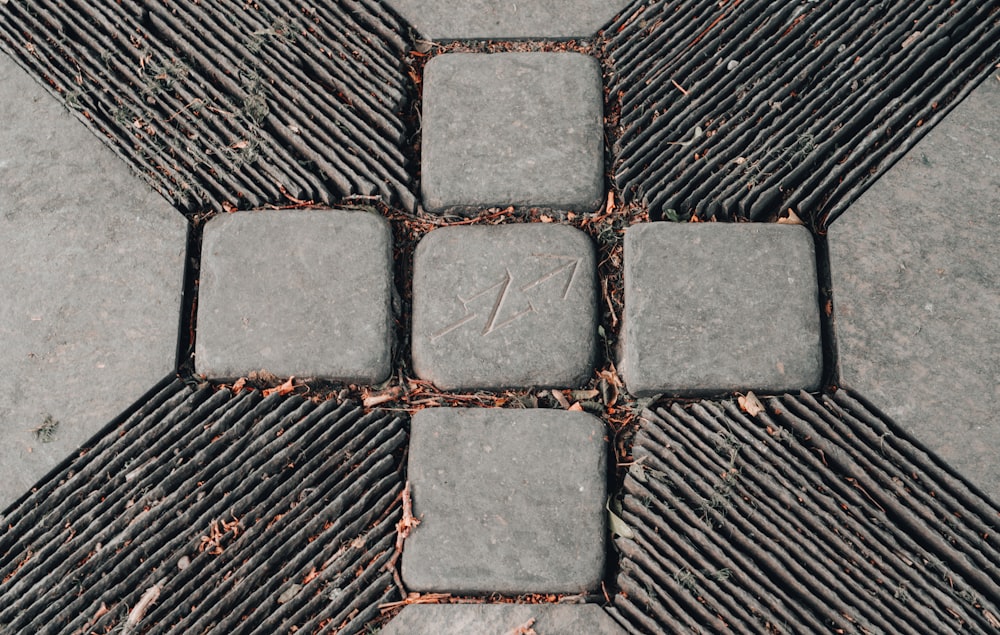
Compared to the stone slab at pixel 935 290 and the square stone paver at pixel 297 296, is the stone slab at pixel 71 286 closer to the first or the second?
the square stone paver at pixel 297 296

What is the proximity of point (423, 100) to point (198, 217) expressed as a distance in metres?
0.74

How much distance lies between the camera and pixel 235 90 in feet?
8.35

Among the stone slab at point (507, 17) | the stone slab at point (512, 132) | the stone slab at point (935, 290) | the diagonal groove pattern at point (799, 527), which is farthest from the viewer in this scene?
the stone slab at point (507, 17)

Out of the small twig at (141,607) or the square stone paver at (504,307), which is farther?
the square stone paver at (504,307)

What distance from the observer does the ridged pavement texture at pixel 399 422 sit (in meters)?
2.15

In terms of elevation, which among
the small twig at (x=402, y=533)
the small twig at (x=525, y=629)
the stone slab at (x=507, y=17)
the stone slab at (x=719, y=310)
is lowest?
the small twig at (x=525, y=629)

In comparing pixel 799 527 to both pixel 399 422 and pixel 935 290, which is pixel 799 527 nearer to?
pixel 935 290

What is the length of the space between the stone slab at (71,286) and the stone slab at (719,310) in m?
1.29

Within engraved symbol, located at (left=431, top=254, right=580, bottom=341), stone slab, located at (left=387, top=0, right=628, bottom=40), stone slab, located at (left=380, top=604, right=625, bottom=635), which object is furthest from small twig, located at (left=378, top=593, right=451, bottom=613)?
stone slab, located at (left=387, top=0, right=628, bottom=40)

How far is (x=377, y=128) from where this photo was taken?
254cm

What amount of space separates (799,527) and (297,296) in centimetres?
146

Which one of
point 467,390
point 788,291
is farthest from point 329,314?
point 788,291

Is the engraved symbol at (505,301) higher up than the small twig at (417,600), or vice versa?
the engraved symbol at (505,301)

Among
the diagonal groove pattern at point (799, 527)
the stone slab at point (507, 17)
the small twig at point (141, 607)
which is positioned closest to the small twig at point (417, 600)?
the diagonal groove pattern at point (799, 527)
